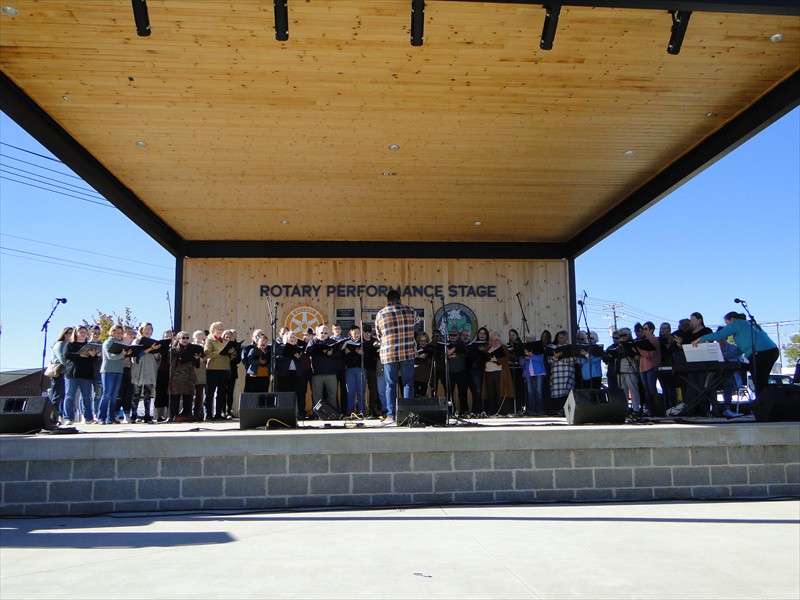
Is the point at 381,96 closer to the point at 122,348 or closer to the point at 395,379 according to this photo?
the point at 395,379

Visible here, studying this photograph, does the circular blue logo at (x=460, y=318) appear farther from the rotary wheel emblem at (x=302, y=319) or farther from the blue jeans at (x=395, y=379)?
the blue jeans at (x=395, y=379)

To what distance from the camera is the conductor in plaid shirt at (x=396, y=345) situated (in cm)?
752

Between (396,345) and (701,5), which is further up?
(701,5)

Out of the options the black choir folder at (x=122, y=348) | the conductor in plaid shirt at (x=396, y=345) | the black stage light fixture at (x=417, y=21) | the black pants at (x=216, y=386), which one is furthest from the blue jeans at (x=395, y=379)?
the black choir folder at (x=122, y=348)

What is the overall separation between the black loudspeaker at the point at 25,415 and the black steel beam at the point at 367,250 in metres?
6.36

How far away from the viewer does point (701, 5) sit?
17.9 feet

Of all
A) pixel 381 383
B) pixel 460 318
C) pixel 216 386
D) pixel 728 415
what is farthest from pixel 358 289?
pixel 728 415

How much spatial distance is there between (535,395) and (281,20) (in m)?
7.26

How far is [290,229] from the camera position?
1206 centimetres

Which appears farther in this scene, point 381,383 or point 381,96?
point 381,383

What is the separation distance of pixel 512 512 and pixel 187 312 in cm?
857

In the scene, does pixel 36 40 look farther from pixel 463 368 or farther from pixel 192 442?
pixel 463 368

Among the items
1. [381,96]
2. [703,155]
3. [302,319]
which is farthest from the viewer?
[302,319]

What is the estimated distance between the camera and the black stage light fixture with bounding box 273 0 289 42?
5.56m
